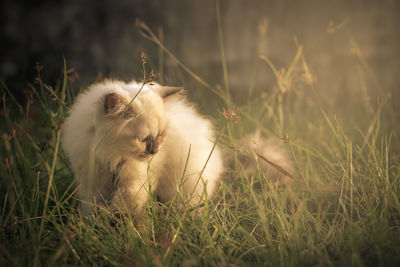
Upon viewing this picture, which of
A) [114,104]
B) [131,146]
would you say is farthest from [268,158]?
[114,104]

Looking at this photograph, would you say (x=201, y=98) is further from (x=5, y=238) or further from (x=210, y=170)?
(x=5, y=238)

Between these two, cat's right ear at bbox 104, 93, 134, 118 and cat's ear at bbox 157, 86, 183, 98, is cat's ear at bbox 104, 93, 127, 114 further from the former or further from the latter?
cat's ear at bbox 157, 86, 183, 98

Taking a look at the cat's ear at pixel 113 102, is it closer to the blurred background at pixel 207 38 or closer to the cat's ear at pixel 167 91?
the cat's ear at pixel 167 91

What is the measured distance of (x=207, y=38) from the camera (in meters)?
5.17

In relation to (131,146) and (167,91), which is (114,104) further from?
(167,91)

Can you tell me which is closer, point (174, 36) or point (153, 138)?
point (153, 138)

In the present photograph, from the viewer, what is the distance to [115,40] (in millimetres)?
4695

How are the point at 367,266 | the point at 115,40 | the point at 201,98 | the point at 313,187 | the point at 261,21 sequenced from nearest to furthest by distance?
the point at 367,266, the point at 313,187, the point at 201,98, the point at 115,40, the point at 261,21

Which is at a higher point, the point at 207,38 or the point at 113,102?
the point at 207,38

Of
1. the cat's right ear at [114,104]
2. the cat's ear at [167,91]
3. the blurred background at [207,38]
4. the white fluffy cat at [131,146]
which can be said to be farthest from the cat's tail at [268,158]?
the blurred background at [207,38]

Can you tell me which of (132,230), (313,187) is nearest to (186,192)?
(132,230)

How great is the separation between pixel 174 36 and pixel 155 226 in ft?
13.2

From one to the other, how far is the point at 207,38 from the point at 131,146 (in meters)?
3.99

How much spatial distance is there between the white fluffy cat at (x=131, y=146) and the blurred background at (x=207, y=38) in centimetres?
239
